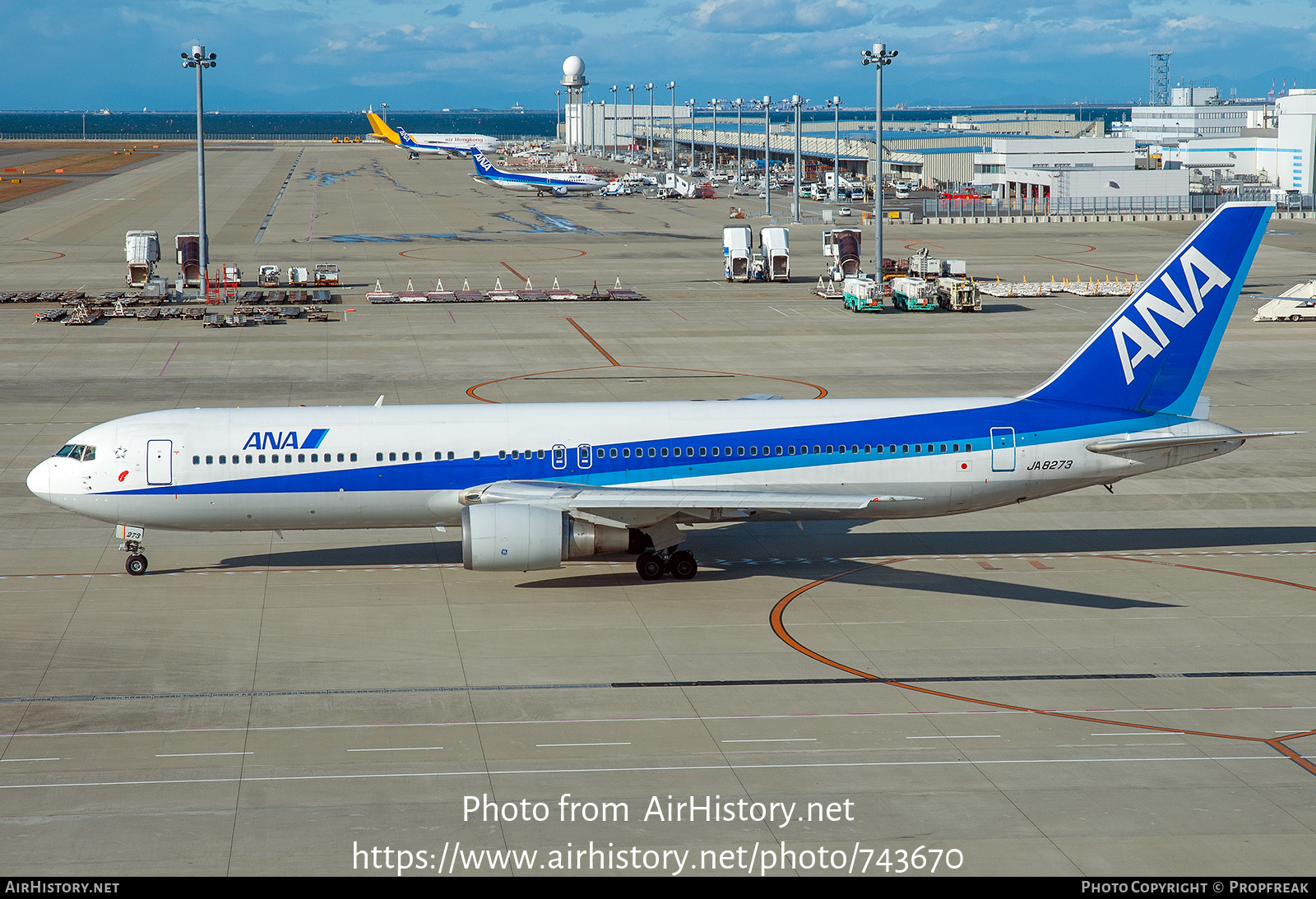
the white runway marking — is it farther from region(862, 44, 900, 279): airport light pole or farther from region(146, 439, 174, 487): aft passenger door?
region(862, 44, 900, 279): airport light pole

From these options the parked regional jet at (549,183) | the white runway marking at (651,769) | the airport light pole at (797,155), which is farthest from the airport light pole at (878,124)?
the parked regional jet at (549,183)

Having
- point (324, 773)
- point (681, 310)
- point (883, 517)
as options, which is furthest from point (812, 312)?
point (324, 773)

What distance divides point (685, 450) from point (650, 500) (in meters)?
2.80

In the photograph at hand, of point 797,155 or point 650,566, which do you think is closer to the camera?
point 650,566

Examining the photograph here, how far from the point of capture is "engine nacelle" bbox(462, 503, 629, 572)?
99.2 ft

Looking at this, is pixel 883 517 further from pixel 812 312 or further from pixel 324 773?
pixel 812 312

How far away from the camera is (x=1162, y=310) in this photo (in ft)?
111

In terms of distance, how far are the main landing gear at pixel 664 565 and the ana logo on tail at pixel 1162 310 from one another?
12581 millimetres

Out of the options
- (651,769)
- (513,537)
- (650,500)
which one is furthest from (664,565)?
(651,769)

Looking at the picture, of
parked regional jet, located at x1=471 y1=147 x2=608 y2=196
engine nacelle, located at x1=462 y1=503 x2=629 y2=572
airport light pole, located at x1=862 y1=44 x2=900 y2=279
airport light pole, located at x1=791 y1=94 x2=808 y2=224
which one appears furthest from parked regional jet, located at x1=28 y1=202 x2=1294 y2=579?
parked regional jet, located at x1=471 y1=147 x2=608 y2=196

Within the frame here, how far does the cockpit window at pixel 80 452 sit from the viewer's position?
32.8m

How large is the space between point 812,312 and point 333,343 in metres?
30.2

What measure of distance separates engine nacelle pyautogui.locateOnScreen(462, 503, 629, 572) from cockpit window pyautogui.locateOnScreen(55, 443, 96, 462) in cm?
1017

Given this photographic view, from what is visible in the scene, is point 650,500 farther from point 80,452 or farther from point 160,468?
point 80,452
